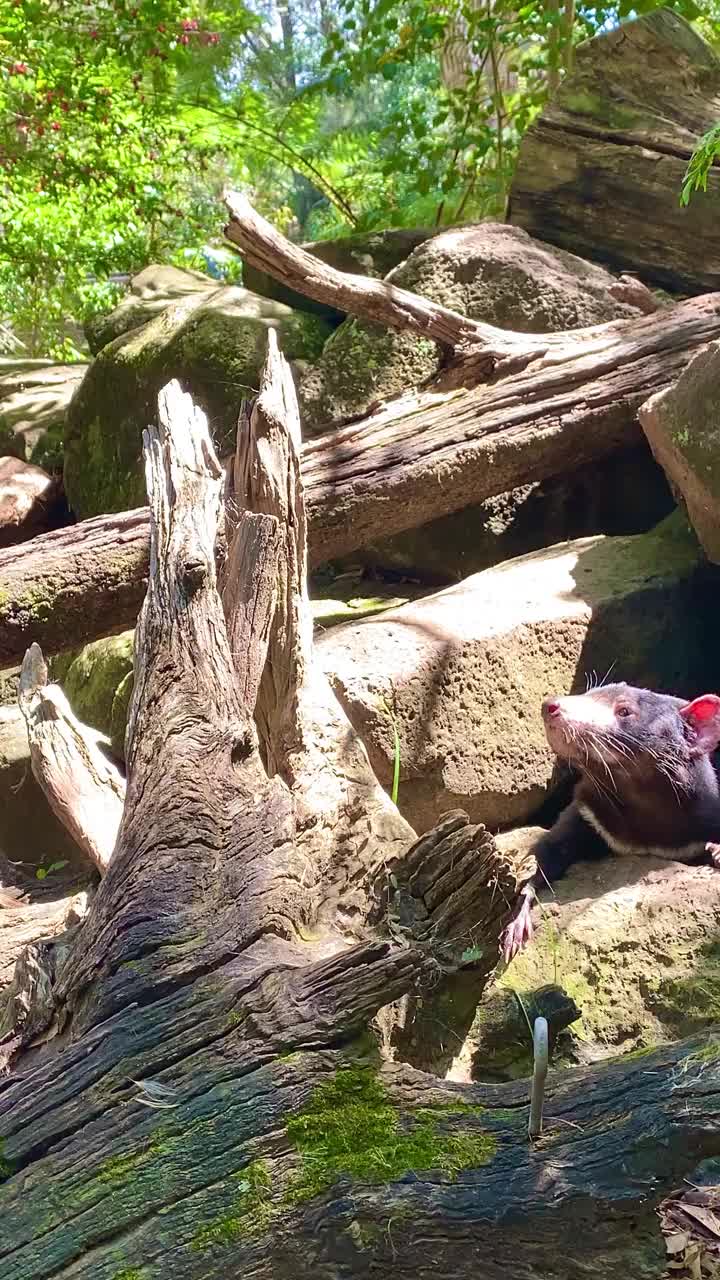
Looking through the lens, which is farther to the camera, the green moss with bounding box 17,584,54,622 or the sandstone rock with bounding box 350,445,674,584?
the sandstone rock with bounding box 350,445,674,584

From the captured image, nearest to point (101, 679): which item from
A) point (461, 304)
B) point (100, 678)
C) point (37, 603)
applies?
point (100, 678)

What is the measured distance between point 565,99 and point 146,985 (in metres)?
5.81

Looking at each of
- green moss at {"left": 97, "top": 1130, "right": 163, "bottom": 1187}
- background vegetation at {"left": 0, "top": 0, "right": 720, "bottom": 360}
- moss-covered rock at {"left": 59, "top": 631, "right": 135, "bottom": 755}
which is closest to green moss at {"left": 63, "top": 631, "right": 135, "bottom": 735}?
moss-covered rock at {"left": 59, "top": 631, "right": 135, "bottom": 755}

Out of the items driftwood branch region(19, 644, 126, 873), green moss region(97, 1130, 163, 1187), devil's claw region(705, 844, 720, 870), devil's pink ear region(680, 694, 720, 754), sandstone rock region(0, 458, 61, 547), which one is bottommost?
devil's claw region(705, 844, 720, 870)

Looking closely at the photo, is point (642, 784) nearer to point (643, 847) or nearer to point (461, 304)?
point (643, 847)

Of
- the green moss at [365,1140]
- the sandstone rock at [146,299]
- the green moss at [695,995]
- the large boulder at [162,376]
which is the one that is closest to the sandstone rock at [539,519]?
the large boulder at [162,376]

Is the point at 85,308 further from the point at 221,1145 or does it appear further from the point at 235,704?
the point at 221,1145

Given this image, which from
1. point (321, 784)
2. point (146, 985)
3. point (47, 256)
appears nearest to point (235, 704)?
point (321, 784)

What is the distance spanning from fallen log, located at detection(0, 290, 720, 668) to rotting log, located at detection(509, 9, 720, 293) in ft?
2.78

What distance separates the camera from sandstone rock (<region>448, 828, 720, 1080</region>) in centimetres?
292

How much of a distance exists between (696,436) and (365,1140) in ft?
10.9

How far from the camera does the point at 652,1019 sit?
120 inches

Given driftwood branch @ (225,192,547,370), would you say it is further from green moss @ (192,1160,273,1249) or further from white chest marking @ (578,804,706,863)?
green moss @ (192,1160,273,1249)

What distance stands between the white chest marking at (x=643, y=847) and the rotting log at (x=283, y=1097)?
165 cm
